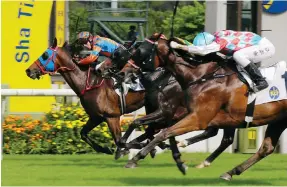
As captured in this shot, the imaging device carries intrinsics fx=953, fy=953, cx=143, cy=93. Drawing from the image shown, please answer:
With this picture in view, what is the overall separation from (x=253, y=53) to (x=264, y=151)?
107 centimetres

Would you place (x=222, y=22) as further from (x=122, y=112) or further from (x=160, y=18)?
(x=160, y=18)

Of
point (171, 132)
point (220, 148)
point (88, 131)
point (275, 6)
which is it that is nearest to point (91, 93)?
point (88, 131)

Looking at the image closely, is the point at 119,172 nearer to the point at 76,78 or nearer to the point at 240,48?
the point at 76,78

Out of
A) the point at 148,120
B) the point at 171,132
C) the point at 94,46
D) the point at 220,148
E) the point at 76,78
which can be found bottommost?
the point at 220,148

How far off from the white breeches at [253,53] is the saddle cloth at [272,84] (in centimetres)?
12

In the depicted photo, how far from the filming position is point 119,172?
1092 centimetres

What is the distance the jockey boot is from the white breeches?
0.06 metres

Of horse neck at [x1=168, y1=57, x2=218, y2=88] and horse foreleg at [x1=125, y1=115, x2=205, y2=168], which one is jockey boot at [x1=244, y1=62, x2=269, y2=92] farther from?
horse foreleg at [x1=125, y1=115, x2=205, y2=168]

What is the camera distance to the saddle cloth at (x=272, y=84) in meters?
9.85

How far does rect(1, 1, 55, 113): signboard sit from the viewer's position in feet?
59.0

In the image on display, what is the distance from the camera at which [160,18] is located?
3584 centimetres

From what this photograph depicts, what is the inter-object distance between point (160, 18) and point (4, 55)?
59.4 feet

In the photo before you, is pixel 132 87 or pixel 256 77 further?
pixel 132 87

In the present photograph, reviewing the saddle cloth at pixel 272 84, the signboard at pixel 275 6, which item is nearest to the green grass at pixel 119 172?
the saddle cloth at pixel 272 84
